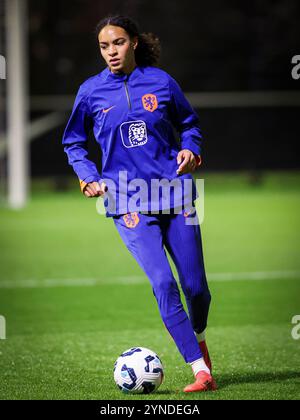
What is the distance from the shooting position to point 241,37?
20.7 meters

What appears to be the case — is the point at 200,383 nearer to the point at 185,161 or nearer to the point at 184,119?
the point at 185,161

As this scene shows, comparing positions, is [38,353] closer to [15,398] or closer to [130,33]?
[15,398]

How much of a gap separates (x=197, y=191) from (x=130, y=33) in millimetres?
949

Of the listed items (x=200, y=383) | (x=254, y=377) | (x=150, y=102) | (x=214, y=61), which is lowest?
(x=254, y=377)

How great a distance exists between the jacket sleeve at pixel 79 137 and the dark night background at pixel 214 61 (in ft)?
49.0

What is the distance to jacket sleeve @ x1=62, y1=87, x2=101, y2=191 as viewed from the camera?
5059mm

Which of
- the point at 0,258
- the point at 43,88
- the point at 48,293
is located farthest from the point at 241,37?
the point at 48,293

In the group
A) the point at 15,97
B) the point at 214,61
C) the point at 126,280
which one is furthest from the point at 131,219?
the point at 214,61

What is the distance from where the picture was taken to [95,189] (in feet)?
16.2

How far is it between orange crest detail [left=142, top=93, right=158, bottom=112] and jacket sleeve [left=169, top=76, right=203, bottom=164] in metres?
→ 0.11

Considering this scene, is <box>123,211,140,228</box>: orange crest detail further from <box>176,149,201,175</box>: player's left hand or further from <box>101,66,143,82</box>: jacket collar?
<box>101,66,143,82</box>: jacket collar

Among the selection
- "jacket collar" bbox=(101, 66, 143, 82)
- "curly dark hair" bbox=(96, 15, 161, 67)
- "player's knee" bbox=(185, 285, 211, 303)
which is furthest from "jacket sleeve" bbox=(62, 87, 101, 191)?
"player's knee" bbox=(185, 285, 211, 303)

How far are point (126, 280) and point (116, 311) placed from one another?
1755mm

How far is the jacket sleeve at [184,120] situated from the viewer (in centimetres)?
506
